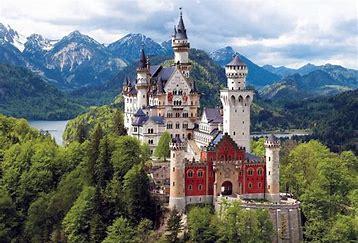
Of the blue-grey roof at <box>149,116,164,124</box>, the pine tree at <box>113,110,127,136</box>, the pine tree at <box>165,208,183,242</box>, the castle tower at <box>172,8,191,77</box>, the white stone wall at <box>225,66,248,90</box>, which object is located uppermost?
the castle tower at <box>172,8,191,77</box>

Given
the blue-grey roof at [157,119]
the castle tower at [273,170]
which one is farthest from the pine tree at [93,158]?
the castle tower at [273,170]

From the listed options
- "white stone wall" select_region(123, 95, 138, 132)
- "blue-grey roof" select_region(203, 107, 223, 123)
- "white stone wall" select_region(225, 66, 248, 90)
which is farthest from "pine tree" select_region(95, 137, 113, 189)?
"white stone wall" select_region(123, 95, 138, 132)

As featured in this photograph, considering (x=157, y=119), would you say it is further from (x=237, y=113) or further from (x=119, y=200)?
(x=119, y=200)

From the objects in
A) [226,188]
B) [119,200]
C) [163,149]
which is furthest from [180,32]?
[119,200]


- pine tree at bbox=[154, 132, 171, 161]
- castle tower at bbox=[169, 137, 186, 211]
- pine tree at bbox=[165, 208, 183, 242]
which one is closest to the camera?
pine tree at bbox=[165, 208, 183, 242]

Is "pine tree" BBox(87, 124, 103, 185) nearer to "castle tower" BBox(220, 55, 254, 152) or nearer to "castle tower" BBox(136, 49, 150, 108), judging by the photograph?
"castle tower" BBox(220, 55, 254, 152)

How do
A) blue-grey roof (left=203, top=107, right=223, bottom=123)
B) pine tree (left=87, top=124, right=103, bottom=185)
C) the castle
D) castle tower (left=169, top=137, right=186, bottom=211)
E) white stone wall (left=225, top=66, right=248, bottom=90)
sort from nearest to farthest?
castle tower (left=169, top=137, right=186, bottom=211), the castle, pine tree (left=87, top=124, right=103, bottom=185), white stone wall (left=225, top=66, right=248, bottom=90), blue-grey roof (left=203, top=107, right=223, bottom=123)

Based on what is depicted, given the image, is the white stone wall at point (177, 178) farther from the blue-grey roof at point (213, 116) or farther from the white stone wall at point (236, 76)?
the blue-grey roof at point (213, 116)
